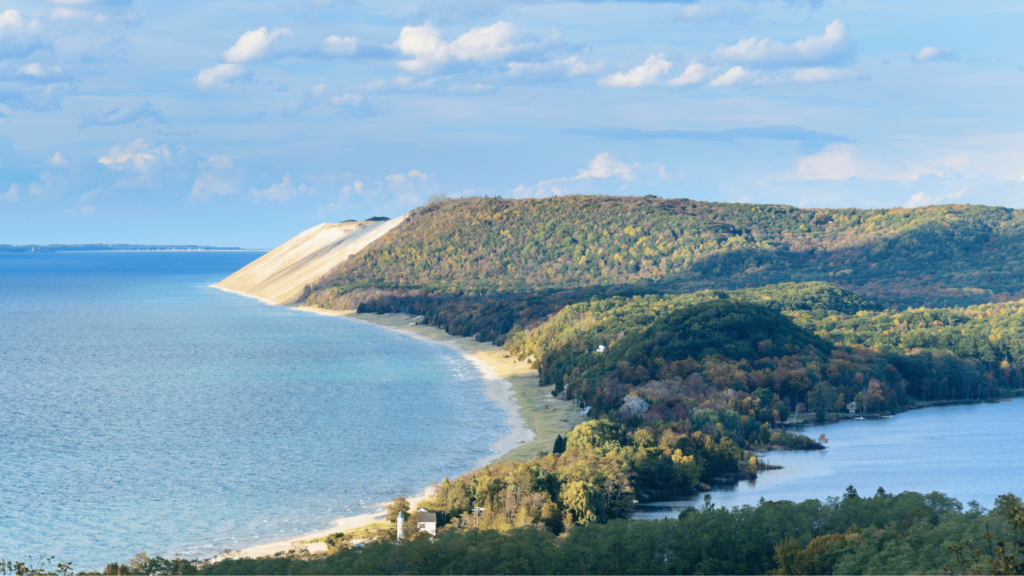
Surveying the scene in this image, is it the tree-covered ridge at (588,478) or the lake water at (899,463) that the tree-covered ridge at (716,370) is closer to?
the lake water at (899,463)

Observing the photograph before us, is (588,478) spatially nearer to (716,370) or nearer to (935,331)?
(716,370)

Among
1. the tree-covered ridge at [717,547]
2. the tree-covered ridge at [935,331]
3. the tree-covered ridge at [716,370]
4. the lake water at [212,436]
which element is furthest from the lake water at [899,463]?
the tree-covered ridge at [935,331]

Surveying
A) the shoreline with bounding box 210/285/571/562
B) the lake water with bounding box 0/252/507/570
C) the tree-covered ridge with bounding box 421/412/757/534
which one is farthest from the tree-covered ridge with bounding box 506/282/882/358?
the tree-covered ridge with bounding box 421/412/757/534

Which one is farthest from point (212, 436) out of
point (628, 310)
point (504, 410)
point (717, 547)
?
point (628, 310)

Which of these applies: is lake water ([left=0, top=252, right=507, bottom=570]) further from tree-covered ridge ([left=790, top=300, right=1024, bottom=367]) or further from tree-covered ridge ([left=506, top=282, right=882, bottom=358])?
tree-covered ridge ([left=790, top=300, right=1024, bottom=367])

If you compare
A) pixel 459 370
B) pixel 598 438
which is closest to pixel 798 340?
pixel 459 370
